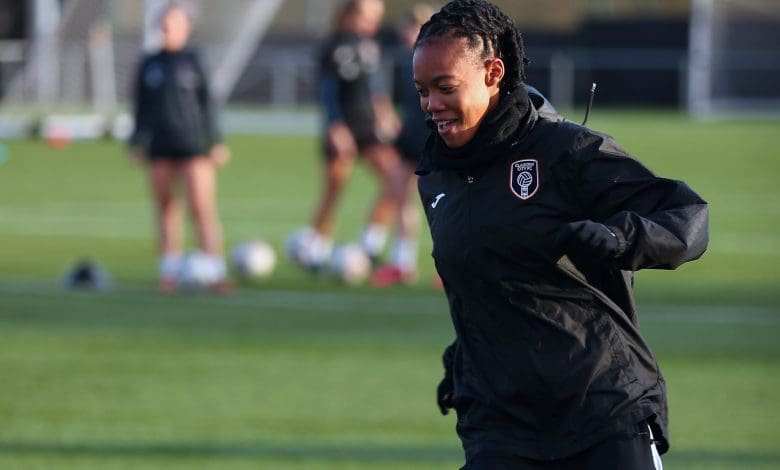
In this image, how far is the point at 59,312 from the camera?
13.0 metres

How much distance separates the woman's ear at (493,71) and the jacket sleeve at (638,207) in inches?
11.9

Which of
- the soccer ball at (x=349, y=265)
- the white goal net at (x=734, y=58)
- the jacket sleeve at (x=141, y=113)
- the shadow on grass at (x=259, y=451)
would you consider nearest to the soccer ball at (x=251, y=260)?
the soccer ball at (x=349, y=265)

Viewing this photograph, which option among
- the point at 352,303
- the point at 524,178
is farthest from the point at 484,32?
the point at 352,303

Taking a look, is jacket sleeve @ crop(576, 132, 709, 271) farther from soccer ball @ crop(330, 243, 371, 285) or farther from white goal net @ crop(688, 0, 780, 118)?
white goal net @ crop(688, 0, 780, 118)

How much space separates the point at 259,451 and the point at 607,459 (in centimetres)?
420

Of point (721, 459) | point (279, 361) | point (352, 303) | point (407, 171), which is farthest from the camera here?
point (407, 171)

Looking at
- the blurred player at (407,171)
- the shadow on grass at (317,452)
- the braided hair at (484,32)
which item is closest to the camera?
the braided hair at (484,32)

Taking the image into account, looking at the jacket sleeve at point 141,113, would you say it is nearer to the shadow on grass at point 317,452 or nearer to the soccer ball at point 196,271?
the soccer ball at point 196,271

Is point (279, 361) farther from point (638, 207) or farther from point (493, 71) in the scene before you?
point (638, 207)

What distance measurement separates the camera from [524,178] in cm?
453

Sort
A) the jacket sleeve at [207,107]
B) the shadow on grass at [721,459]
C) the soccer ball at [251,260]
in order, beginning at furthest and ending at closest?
the soccer ball at [251,260], the jacket sleeve at [207,107], the shadow on grass at [721,459]

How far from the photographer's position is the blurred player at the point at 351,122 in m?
15.3

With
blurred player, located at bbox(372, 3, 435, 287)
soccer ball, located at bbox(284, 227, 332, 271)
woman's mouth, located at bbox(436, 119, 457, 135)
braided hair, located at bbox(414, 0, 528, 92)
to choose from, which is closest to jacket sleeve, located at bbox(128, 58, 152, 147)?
soccer ball, located at bbox(284, 227, 332, 271)

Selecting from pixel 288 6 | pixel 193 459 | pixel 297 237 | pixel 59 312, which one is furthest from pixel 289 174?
pixel 288 6
